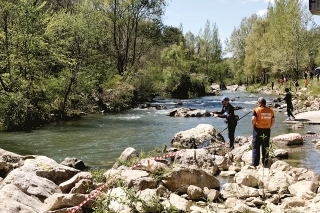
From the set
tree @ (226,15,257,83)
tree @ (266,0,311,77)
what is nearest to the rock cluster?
tree @ (266,0,311,77)

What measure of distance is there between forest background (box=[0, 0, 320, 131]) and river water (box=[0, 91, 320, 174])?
313 cm

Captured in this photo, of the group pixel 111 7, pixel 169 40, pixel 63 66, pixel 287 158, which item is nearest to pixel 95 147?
pixel 287 158

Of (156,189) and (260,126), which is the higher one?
(260,126)

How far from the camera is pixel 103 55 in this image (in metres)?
36.2

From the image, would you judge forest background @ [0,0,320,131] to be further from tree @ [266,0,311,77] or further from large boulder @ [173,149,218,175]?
large boulder @ [173,149,218,175]

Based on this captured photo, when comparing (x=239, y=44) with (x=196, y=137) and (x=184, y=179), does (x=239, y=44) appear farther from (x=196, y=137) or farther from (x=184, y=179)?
(x=184, y=179)

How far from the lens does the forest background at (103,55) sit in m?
24.9

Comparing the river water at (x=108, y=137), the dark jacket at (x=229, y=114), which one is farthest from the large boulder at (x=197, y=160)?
the river water at (x=108, y=137)

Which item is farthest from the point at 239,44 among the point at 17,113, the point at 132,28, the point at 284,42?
the point at 17,113

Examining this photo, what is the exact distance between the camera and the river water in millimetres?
13992

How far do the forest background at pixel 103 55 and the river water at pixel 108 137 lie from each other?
313 centimetres

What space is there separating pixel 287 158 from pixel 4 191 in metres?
Answer: 8.65

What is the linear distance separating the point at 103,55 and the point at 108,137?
18.4 m

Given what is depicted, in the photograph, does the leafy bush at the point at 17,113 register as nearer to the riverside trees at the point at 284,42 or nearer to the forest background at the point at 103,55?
the forest background at the point at 103,55
